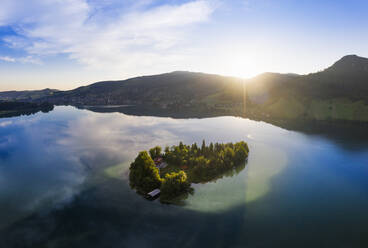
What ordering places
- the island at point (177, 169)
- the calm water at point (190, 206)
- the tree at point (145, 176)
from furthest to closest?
1. the tree at point (145, 176)
2. the island at point (177, 169)
3. the calm water at point (190, 206)

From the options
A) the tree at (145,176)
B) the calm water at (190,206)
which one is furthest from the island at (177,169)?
the calm water at (190,206)

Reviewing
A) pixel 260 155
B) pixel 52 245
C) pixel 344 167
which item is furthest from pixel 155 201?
pixel 344 167

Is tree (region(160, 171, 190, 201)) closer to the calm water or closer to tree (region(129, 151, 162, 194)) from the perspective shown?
the calm water

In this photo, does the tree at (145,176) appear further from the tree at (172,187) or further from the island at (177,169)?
the tree at (172,187)

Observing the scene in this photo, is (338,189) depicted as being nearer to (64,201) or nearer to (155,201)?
(155,201)

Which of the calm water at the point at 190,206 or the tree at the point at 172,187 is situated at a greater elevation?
the tree at the point at 172,187

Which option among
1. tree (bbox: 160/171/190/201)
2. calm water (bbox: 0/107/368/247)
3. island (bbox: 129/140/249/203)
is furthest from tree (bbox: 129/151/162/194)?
tree (bbox: 160/171/190/201)

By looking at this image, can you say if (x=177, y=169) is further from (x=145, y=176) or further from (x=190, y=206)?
(x=190, y=206)
